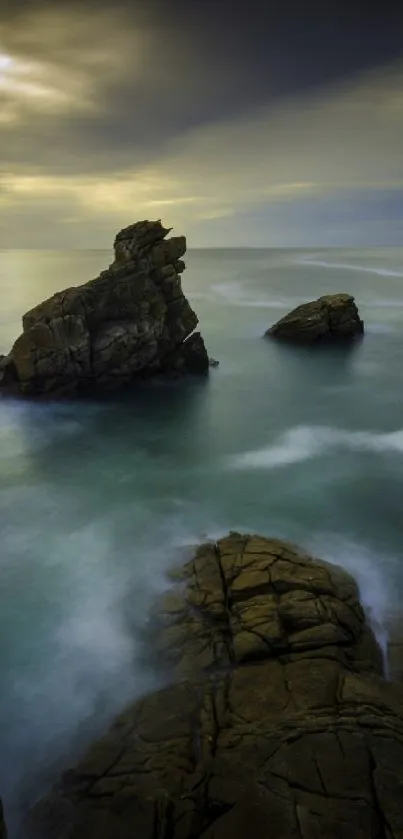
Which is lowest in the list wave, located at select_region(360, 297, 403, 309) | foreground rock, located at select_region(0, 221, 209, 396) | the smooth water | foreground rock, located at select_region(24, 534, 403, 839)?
foreground rock, located at select_region(24, 534, 403, 839)

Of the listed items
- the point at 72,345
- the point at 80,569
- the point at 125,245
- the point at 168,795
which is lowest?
the point at 168,795

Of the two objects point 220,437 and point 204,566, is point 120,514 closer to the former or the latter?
point 204,566

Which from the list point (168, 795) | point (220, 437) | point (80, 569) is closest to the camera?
point (168, 795)

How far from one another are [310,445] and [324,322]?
25192 millimetres

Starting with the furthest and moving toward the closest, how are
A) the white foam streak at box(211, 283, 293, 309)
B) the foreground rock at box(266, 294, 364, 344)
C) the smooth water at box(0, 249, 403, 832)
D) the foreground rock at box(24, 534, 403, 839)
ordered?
the white foam streak at box(211, 283, 293, 309)
the foreground rock at box(266, 294, 364, 344)
the smooth water at box(0, 249, 403, 832)
the foreground rock at box(24, 534, 403, 839)

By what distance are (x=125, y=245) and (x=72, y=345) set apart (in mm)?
8953

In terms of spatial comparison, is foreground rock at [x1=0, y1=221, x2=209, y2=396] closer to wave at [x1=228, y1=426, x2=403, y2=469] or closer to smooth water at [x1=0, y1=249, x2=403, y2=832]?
smooth water at [x1=0, y1=249, x2=403, y2=832]

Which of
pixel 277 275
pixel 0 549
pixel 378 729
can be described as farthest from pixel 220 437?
pixel 277 275

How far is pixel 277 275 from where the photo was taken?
415 ft

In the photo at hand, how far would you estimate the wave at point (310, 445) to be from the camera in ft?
89.7

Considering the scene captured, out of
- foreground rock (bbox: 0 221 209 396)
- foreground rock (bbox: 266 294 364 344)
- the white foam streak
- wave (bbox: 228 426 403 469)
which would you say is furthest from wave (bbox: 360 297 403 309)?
wave (bbox: 228 426 403 469)

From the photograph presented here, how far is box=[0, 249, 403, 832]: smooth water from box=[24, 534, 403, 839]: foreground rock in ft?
4.67

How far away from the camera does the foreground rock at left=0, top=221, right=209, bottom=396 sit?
1393 inches

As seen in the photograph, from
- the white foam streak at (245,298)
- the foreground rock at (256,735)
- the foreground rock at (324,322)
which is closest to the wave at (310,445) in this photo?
the foreground rock at (256,735)
